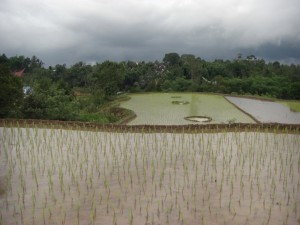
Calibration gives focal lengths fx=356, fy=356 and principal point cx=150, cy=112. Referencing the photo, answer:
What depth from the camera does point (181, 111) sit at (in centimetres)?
1891

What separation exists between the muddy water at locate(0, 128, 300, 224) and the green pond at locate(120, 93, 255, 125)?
17.4 feet

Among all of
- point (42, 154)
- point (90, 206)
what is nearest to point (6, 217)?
point (90, 206)

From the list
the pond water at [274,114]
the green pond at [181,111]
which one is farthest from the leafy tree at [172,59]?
the pond water at [274,114]

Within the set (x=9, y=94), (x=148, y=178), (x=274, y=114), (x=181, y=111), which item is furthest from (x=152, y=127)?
(x=274, y=114)

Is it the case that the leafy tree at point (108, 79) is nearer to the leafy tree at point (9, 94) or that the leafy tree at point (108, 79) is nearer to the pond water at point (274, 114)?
the pond water at point (274, 114)

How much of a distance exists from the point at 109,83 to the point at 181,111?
7152 mm

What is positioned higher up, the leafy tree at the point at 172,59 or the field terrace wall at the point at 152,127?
the leafy tree at the point at 172,59

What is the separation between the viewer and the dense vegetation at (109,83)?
555 inches

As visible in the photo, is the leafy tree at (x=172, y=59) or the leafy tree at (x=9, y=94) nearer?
the leafy tree at (x=9, y=94)

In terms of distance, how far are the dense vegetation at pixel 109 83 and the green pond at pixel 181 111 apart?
1.67 metres

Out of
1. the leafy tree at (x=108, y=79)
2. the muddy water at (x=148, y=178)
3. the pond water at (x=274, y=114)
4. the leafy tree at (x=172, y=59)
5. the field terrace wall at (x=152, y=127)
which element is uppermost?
the leafy tree at (x=172, y=59)

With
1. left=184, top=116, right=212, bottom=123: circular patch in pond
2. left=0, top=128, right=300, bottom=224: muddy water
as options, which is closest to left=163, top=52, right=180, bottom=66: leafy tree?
left=184, top=116, right=212, bottom=123: circular patch in pond

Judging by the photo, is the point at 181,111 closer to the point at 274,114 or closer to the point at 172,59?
the point at 274,114

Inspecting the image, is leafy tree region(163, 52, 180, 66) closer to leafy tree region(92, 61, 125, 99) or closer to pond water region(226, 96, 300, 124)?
leafy tree region(92, 61, 125, 99)
